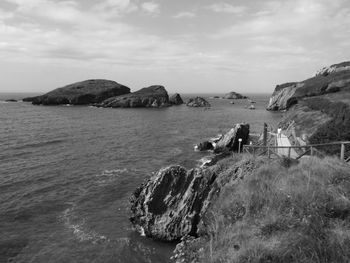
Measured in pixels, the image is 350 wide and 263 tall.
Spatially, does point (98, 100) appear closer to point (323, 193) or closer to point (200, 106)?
point (200, 106)

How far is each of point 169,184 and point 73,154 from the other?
2694cm

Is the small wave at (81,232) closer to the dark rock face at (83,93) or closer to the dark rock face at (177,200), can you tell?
the dark rock face at (177,200)

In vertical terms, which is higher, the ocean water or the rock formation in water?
the rock formation in water

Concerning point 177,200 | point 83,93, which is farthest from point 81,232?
point 83,93

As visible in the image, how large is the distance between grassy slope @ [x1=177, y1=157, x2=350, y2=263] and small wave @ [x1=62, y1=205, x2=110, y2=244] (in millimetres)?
5801

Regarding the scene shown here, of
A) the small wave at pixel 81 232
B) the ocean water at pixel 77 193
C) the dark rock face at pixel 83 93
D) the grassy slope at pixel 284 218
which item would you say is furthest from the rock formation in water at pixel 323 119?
the dark rock face at pixel 83 93

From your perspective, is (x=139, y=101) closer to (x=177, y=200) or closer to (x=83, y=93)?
(x=83, y=93)

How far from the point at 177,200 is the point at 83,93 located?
154 metres

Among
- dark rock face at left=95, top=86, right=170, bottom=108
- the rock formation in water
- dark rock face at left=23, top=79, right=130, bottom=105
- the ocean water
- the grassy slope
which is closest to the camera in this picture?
the grassy slope

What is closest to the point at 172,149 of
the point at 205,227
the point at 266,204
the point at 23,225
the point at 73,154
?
the point at 73,154

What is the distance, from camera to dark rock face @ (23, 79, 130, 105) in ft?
520

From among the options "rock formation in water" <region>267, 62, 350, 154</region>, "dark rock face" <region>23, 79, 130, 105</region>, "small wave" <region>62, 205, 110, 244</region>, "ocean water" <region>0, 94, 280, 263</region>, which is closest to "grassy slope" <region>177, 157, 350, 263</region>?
"ocean water" <region>0, 94, 280, 263</region>

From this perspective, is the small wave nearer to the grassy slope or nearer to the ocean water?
the ocean water

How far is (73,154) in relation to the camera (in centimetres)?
4419
